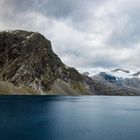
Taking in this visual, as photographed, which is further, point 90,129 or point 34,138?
point 90,129

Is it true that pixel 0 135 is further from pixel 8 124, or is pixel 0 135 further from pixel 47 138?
pixel 8 124

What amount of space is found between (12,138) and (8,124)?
21.3 meters

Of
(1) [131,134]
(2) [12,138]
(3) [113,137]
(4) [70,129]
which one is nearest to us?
(2) [12,138]

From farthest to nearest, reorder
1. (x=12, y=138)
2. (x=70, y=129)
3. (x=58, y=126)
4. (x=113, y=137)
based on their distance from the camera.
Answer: (x=58, y=126) < (x=70, y=129) < (x=113, y=137) < (x=12, y=138)

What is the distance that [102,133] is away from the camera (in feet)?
252

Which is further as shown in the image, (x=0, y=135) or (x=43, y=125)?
(x=43, y=125)

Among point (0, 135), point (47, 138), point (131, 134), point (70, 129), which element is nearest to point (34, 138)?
point (47, 138)

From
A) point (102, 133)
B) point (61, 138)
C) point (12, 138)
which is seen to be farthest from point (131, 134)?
point (12, 138)

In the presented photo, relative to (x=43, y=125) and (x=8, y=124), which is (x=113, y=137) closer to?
(x=43, y=125)

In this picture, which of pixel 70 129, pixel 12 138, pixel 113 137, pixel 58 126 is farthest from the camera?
pixel 58 126

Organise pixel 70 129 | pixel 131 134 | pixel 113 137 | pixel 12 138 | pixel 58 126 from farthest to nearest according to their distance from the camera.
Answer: pixel 58 126 → pixel 70 129 → pixel 131 134 → pixel 113 137 → pixel 12 138

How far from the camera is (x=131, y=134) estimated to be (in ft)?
250

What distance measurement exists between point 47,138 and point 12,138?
7792 mm

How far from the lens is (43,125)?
8894 centimetres
